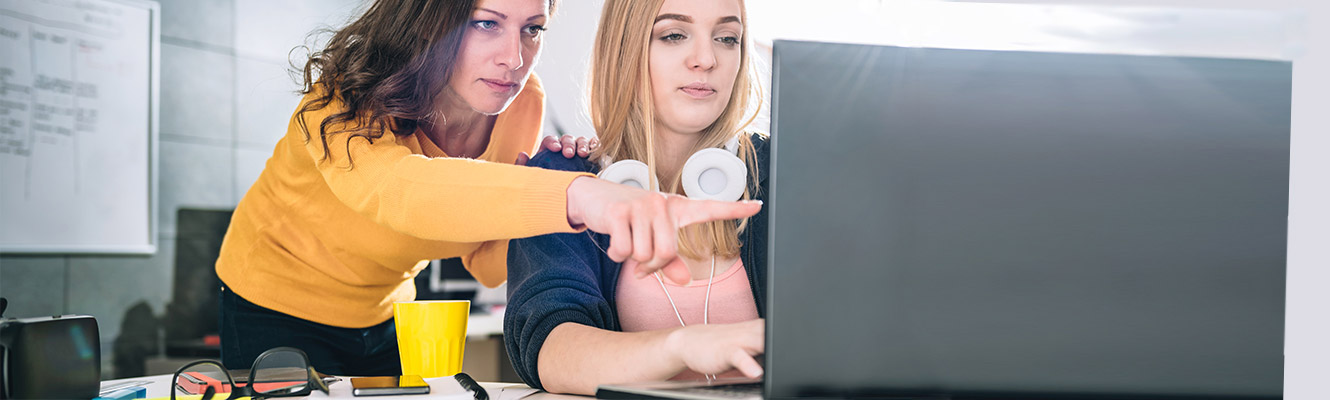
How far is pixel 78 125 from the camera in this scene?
265 centimetres

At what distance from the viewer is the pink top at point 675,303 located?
3.61ft

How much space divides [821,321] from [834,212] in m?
0.07

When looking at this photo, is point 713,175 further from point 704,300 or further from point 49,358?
point 49,358

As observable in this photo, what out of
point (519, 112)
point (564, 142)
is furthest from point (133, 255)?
point (564, 142)

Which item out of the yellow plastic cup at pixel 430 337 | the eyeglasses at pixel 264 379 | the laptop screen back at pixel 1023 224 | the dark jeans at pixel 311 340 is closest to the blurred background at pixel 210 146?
the dark jeans at pixel 311 340

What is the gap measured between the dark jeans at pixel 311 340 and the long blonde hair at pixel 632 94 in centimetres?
58

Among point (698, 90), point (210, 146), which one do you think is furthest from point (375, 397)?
point (210, 146)

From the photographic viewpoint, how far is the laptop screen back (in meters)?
0.52

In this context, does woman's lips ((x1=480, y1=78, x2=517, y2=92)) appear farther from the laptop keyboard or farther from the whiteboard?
the whiteboard

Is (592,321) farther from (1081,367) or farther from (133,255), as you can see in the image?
(133,255)

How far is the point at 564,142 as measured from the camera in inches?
45.2

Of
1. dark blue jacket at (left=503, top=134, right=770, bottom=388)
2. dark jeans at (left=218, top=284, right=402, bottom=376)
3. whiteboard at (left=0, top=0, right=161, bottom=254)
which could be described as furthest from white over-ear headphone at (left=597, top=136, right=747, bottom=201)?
whiteboard at (left=0, top=0, right=161, bottom=254)

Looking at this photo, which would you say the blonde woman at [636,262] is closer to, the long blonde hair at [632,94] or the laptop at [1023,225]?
the long blonde hair at [632,94]

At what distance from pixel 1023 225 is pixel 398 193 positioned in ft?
1.99
